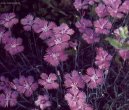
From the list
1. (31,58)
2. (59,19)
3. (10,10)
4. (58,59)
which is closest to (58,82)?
(58,59)

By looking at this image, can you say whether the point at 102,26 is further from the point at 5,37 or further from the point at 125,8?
the point at 5,37

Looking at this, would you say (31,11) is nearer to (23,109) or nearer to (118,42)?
(23,109)

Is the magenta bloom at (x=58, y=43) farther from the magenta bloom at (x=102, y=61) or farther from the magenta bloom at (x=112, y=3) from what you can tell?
the magenta bloom at (x=112, y=3)

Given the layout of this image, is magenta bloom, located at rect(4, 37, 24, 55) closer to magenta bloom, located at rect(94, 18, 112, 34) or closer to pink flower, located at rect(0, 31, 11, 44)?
pink flower, located at rect(0, 31, 11, 44)

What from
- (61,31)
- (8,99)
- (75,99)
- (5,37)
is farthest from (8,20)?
(75,99)

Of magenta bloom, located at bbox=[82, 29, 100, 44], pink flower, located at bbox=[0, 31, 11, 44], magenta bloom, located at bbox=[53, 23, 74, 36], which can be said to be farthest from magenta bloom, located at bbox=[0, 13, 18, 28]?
magenta bloom, located at bbox=[82, 29, 100, 44]

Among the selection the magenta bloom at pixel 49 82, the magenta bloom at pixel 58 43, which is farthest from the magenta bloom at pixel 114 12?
the magenta bloom at pixel 49 82
